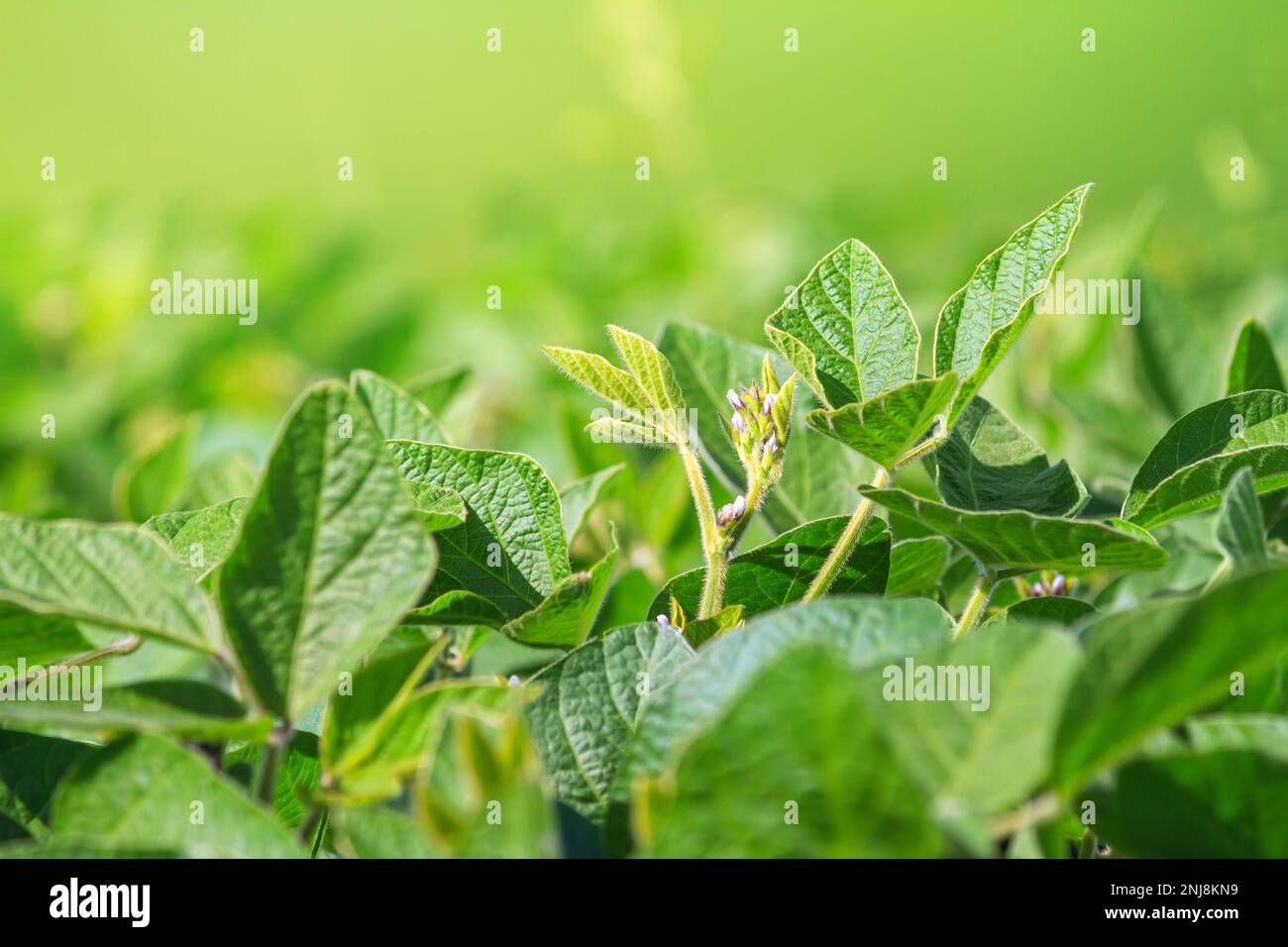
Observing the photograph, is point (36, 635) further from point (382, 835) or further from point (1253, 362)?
point (1253, 362)

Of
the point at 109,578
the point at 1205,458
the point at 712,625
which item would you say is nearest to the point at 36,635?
the point at 109,578

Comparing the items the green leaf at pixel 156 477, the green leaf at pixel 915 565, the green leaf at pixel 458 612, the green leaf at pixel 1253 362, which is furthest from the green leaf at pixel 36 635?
the green leaf at pixel 1253 362

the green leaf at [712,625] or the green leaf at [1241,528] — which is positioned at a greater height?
the green leaf at [1241,528]

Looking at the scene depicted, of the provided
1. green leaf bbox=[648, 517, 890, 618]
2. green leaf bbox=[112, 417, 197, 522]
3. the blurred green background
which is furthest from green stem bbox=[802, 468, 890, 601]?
green leaf bbox=[112, 417, 197, 522]

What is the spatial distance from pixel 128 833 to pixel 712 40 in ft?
7.50

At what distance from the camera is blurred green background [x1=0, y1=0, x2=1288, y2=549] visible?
161cm

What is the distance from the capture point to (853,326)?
1.81 ft

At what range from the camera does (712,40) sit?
8.07ft

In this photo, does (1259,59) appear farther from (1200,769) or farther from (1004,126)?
(1004,126)

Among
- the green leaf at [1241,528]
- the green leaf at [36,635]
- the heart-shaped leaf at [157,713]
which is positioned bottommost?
the heart-shaped leaf at [157,713]

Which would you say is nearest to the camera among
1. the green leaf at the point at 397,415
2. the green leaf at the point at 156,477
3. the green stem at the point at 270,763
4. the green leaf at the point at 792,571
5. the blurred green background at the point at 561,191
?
the green stem at the point at 270,763

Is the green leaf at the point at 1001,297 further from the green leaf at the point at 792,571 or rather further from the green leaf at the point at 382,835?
the green leaf at the point at 382,835

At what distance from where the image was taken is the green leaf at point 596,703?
0.47m

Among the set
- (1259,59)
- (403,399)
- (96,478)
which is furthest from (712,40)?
(403,399)
